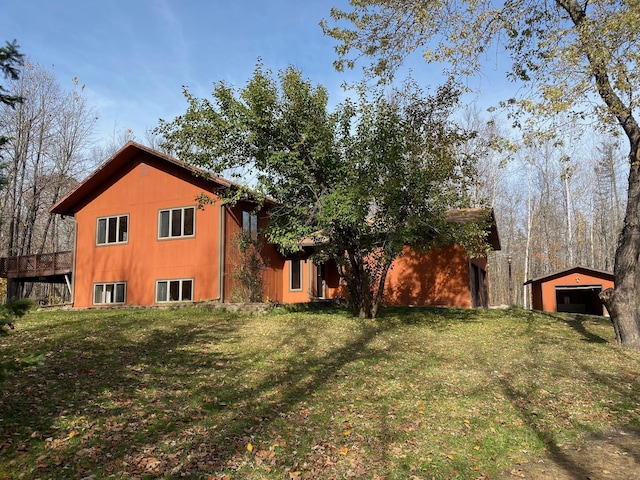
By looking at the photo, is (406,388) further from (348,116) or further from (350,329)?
(348,116)

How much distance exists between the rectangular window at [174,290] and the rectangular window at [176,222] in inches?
68.4

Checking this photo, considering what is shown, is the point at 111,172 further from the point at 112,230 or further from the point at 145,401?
the point at 145,401

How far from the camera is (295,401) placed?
6.76 m

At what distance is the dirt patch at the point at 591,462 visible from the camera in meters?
4.75

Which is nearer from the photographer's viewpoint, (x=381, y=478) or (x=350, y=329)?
(x=381, y=478)

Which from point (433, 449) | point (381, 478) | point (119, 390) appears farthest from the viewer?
point (119, 390)

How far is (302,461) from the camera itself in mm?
4969

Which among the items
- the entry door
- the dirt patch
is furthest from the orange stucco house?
the dirt patch

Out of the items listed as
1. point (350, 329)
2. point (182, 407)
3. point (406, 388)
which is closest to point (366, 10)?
point (350, 329)

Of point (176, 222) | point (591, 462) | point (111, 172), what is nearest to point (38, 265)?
point (111, 172)

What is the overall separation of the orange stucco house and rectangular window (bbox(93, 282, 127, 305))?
40 mm

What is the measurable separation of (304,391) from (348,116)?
322 inches

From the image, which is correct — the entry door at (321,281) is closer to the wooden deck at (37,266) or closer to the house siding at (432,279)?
the house siding at (432,279)

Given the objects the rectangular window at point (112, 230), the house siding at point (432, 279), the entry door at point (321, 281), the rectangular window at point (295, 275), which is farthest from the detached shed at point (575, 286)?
the rectangular window at point (112, 230)
